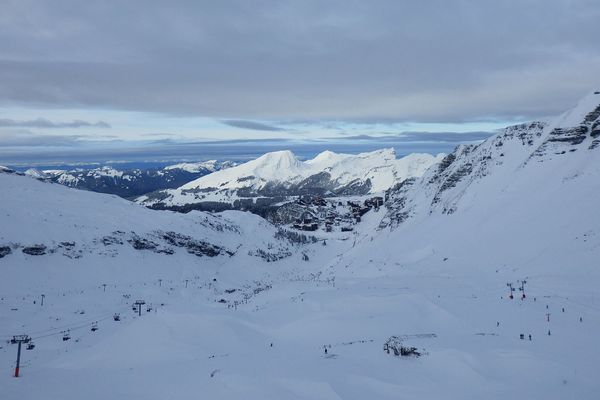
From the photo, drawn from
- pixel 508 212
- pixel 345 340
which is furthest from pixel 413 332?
pixel 508 212

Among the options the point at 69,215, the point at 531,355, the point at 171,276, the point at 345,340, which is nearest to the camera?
the point at 531,355

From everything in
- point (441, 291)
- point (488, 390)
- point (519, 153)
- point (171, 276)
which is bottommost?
point (171, 276)

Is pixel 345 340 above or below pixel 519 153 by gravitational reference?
below

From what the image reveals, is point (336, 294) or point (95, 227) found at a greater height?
point (336, 294)

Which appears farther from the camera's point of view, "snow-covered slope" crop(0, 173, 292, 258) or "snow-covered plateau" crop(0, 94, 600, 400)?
"snow-covered slope" crop(0, 173, 292, 258)

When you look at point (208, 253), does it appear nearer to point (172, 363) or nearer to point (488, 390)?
point (172, 363)

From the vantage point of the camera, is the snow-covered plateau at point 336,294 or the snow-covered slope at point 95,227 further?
the snow-covered slope at point 95,227

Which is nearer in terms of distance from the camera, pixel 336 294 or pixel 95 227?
pixel 336 294

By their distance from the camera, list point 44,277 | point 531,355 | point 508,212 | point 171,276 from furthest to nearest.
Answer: point 171,276, point 508,212, point 44,277, point 531,355
